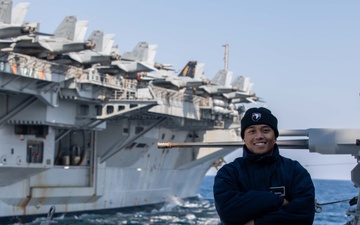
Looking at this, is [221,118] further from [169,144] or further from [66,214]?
[169,144]

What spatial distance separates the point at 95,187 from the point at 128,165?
287cm

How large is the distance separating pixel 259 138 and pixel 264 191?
271 millimetres

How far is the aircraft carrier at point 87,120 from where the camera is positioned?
23.2 metres

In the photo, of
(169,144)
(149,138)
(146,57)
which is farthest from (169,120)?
(169,144)

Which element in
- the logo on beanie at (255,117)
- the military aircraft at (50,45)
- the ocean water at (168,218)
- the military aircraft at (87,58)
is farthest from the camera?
the ocean water at (168,218)

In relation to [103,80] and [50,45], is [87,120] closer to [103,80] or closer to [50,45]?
[103,80]

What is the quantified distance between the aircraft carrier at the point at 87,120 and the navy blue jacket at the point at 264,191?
60.7 ft

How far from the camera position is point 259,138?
10.0 feet

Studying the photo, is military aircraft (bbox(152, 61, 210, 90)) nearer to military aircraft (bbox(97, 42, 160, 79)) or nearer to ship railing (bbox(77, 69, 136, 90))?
military aircraft (bbox(97, 42, 160, 79))

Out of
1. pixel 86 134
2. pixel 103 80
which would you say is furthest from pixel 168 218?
pixel 103 80

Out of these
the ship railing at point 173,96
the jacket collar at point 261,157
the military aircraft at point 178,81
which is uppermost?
the military aircraft at point 178,81

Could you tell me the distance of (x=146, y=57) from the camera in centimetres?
3247

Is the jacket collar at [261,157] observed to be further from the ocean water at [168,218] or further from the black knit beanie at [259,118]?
the ocean water at [168,218]

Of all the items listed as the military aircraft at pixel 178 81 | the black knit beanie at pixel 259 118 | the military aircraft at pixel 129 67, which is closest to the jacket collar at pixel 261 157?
the black knit beanie at pixel 259 118
